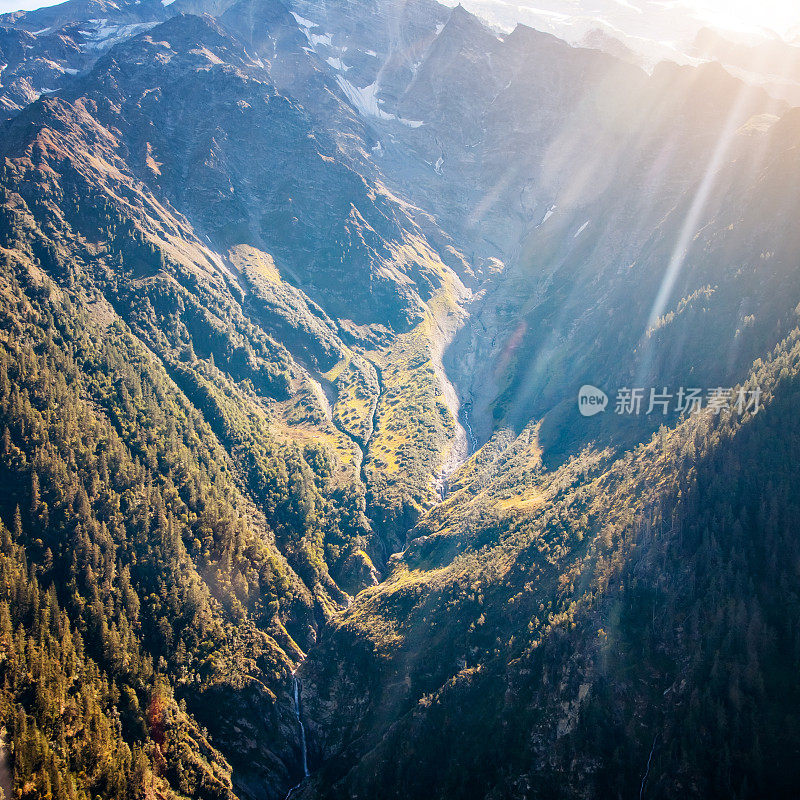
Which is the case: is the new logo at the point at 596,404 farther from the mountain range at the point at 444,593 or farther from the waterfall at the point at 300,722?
the waterfall at the point at 300,722

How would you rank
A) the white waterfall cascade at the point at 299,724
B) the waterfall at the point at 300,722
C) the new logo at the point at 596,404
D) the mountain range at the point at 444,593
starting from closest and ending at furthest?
1. the mountain range at the point at 444,593
2. the white waterfall cascade at the point at 299,724
3. the waterfall at the point at 300,722
4. the new logo at the point at 596,404

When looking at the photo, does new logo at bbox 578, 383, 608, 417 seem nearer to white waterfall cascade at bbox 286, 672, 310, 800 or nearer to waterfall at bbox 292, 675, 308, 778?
waterfall at bbox 292, 675, 308, 778

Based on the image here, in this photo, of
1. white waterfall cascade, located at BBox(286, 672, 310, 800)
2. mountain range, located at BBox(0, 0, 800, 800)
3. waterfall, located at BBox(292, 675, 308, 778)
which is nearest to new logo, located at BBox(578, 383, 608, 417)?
mountain range, located at BBox(0, 0, 800, 800)

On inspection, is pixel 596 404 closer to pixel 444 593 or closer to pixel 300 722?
pixel 444 593

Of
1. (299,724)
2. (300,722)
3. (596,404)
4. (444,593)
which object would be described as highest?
(596,404)

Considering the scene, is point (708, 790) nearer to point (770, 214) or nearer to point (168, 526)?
point (168, 526)

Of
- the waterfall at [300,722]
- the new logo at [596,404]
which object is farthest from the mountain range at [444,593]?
the new logo at [596,404]

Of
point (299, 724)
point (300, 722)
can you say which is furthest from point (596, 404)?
point (299, 724)

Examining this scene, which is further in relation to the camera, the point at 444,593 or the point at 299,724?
the point at 444,593

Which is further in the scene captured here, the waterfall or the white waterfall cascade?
the waterfall

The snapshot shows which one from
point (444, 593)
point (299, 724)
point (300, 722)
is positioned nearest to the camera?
point (299, 724)

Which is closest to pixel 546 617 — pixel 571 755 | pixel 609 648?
pixel 609 648
